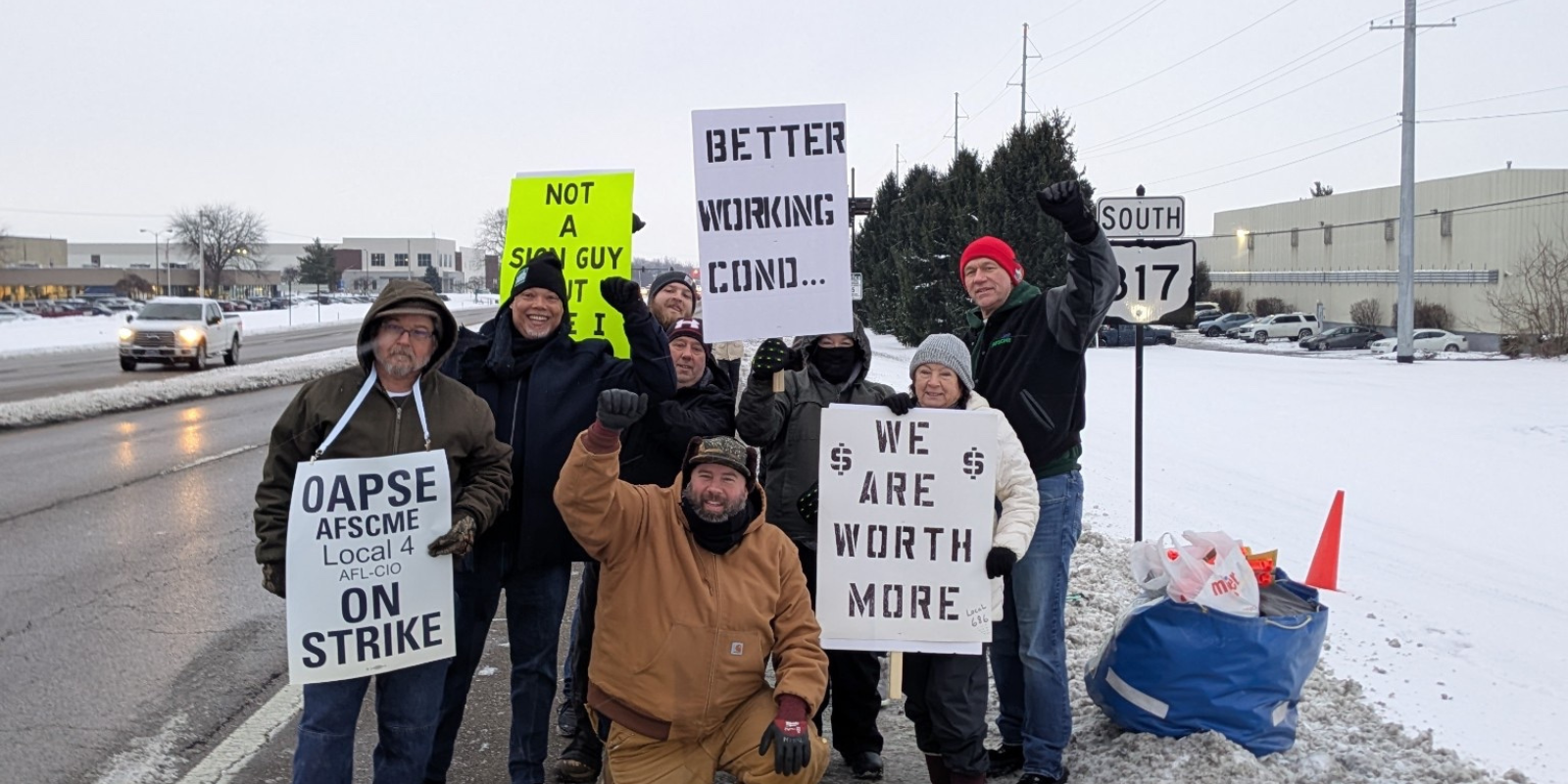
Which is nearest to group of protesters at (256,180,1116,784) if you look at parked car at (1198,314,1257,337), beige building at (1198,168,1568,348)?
beige building at (1198,168,1568,348)

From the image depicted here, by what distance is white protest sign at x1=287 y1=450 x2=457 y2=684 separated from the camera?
3676mm

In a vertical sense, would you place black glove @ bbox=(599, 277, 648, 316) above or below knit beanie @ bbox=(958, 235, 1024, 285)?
below

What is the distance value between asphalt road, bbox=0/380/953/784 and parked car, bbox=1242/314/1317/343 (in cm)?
5729

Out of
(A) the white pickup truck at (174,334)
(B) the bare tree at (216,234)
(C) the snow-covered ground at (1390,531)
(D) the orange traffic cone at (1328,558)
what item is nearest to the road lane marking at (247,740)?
(C) the snow-covered ground at (1390,531)

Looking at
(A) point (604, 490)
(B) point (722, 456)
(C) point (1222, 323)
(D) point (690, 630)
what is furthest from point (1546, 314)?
(A) point (604, 490)

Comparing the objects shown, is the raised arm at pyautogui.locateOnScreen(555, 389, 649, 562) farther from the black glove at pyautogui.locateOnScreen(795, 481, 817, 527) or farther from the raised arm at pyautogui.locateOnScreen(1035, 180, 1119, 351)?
the raised arm at pyautogui.locateOnScreen(1035, 180, 1119, 351)

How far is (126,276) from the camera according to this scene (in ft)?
380

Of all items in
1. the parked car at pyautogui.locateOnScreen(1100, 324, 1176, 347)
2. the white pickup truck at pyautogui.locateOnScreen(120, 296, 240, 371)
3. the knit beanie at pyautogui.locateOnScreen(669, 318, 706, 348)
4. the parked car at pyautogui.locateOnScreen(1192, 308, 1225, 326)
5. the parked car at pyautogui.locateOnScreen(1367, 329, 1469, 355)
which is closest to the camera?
the knit beanie at pyautogui.locateOnScreen(669, 318, 706, 348)

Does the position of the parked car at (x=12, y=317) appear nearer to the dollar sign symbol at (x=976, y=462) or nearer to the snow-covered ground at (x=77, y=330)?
the snow-covered ground at (x=77, y=330)

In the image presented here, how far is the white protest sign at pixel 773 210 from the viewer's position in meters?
4.99

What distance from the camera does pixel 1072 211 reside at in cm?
444

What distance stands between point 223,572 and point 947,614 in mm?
6075

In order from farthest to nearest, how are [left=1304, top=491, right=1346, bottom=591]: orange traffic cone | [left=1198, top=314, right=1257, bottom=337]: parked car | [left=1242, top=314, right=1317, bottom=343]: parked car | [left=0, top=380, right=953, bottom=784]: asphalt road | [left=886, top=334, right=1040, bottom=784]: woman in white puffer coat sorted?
[left=1198, top=314, right=1257, bottom=337]: parked car
[left=1242, top=314, right=1317, bottom=343]: parked car
[left=1304, top=491, right=1346, bottom=591]: orange traffic cone
[left=0, top=380, right=953, bottom=784]: asphalt road
[left=886, top=334, right=1040, bottom=784]: woman in white puffer coat

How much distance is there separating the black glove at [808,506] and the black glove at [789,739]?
3.25 ft
